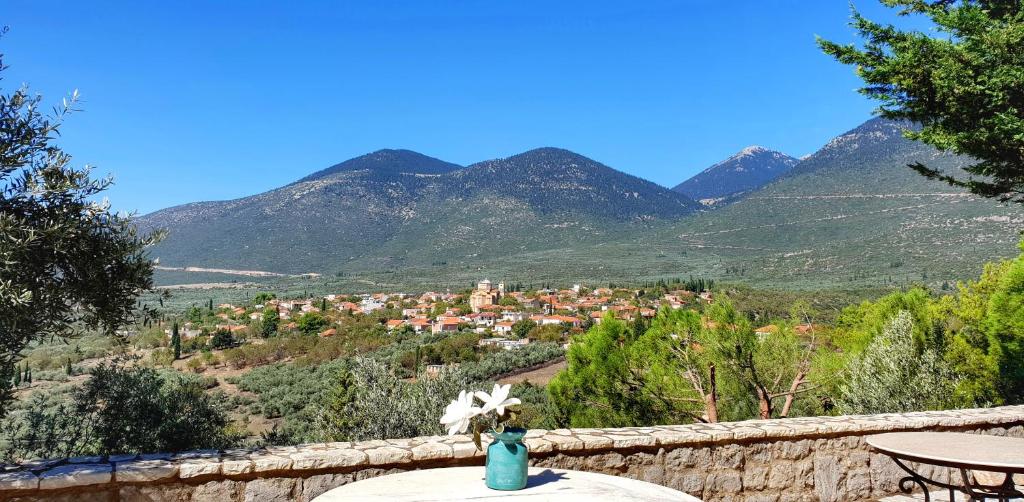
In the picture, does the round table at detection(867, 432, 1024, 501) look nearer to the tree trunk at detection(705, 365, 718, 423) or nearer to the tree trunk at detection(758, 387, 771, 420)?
the tree trunk at detection(758, 387, 771, 420)

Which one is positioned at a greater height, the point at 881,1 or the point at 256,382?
the point at 881,1

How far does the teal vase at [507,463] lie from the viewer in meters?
2.66

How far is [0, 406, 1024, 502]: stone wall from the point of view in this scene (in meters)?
3.06

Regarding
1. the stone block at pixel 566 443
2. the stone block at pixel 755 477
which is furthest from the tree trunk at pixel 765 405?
the stone block at pixel 566 443

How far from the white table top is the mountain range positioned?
39379 mm

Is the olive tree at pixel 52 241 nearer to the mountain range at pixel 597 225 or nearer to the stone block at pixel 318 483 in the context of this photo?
the stone block at pixel 318 483

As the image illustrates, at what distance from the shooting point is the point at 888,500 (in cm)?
434

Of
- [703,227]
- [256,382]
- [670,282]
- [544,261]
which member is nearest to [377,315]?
[256,382]

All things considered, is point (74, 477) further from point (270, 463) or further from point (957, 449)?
point (957, 449)

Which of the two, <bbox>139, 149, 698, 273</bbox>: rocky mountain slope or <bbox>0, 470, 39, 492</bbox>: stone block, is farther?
<bbox>139, 149, 698, 273</bbox>: rocky mountain slope

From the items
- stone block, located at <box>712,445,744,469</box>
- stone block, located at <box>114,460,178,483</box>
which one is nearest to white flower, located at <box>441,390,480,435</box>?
stone block, located at <box>114,460,178,483</box>

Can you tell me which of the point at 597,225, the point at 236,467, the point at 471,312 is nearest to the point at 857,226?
the point at 471,312

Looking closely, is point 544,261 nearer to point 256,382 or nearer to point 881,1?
point 256,382

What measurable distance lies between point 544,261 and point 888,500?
7467cm
